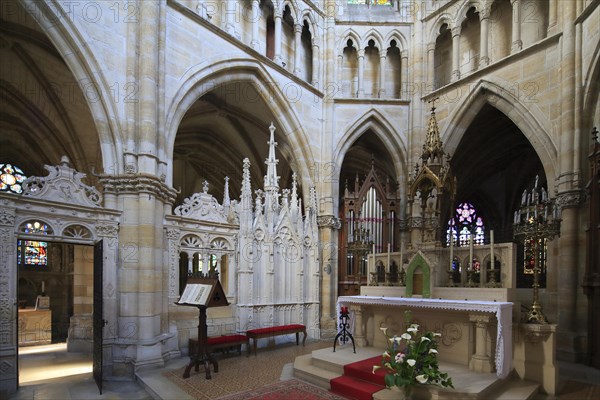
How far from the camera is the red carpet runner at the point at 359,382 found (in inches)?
212

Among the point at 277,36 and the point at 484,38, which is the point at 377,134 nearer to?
the point at 484,38

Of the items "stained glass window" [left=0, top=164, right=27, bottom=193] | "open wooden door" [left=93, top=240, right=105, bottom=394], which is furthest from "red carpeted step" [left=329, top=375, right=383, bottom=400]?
"stained glass window" [left=0, top=164, right=27, bottom=193]

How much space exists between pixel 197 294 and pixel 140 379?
1751 millimetres

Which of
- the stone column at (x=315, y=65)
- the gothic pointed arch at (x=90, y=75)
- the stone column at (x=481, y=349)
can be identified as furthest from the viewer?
the stone column at (x=315, y=65)

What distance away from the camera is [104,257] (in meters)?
6.86

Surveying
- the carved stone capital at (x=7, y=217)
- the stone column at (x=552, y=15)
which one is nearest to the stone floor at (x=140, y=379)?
the carved stone capital at (x=7, y=217)

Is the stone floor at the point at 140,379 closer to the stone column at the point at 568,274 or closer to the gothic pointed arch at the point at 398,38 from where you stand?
the stone column at the point at 568,274

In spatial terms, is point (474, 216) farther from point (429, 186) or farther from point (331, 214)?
point (429, 186)

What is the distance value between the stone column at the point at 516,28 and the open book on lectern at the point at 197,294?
1031cm

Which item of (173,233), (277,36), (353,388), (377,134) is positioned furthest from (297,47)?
(353,388)

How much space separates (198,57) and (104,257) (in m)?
5.09

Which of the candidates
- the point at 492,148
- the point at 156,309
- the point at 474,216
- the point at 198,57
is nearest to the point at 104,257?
the point at 156,309

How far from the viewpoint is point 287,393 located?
5676 millimetres

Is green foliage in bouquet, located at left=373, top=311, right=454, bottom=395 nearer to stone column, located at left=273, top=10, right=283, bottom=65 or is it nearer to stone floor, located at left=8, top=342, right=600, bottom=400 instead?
stone floor, located at left=8, top=342, right=600, bottom=400
